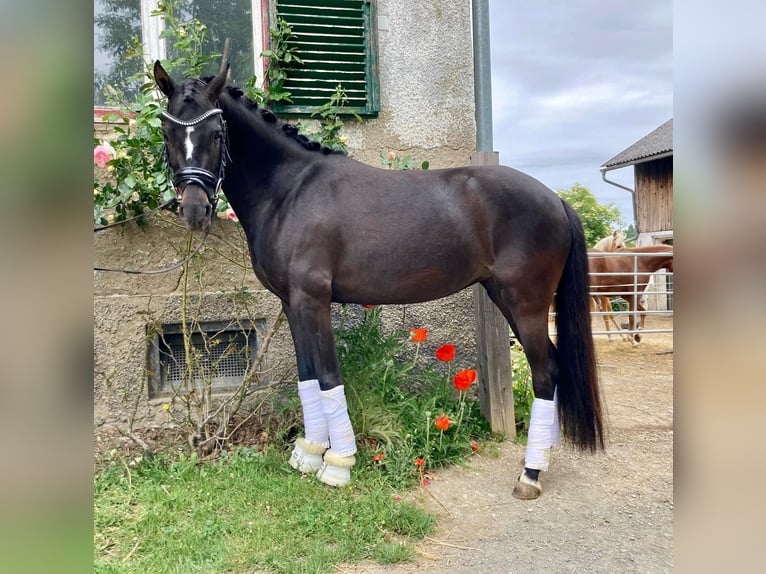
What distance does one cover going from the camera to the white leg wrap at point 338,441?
9.48ft

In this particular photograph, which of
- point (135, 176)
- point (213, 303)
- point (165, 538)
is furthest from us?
point (213, 303)

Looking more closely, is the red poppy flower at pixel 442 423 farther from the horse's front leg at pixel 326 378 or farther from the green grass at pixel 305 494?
the horse's front leg at pixel 326 378

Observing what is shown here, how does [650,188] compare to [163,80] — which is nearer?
[163,80]

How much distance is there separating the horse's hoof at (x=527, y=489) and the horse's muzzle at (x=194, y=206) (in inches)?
85.9

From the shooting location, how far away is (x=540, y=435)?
299 centimetres

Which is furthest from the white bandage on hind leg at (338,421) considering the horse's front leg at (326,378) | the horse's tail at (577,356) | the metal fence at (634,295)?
the metal fence at (634,295)

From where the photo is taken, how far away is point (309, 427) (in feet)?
10.1

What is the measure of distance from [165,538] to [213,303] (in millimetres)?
1774

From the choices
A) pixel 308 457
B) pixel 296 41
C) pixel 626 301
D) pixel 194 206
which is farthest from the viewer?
pixel 626 301

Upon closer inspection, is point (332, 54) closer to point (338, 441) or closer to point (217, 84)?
point (217, 84)

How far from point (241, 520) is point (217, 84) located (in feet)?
7.06

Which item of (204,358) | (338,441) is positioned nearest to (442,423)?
(338,441)
